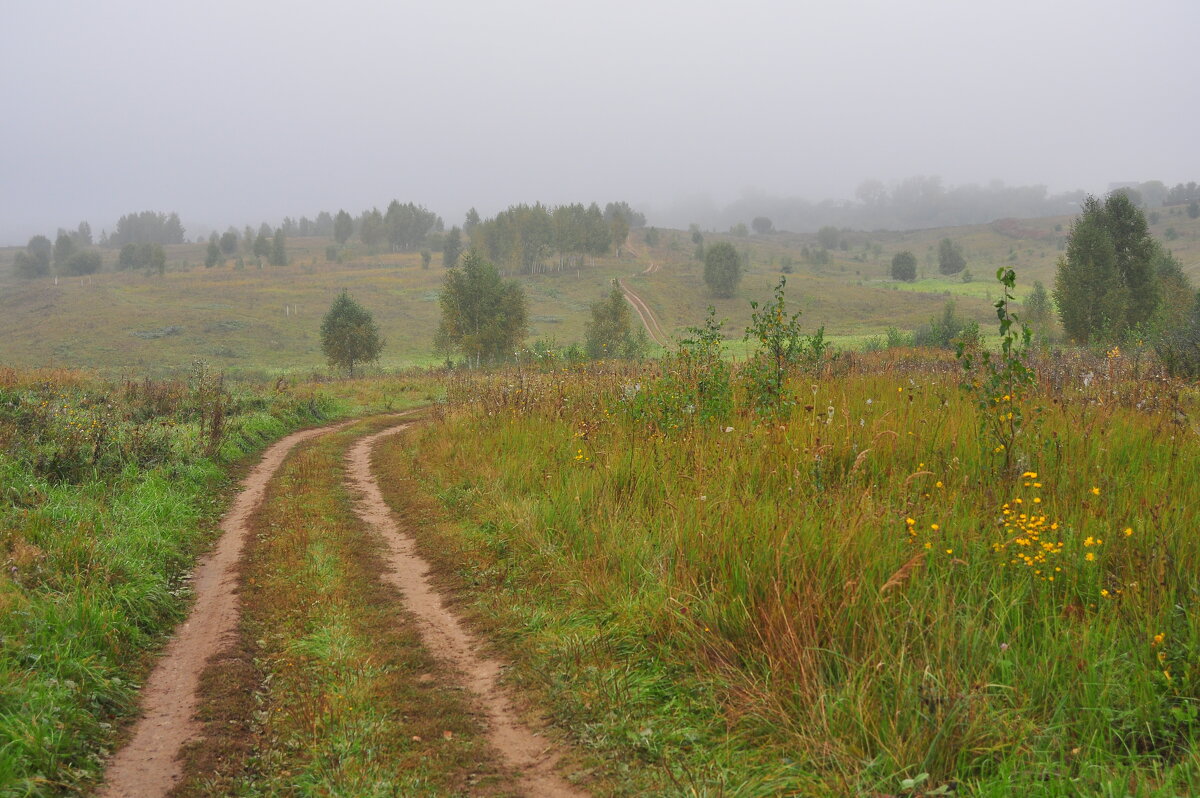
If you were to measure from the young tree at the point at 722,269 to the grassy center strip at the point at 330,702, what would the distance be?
10416cm

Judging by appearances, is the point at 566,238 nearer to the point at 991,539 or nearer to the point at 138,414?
the point at 138,414

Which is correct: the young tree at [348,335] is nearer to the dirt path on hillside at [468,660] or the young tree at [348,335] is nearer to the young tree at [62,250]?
the dirt path on hillside at [468,660]

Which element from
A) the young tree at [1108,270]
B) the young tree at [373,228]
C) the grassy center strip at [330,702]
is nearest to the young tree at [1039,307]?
the young tree at [1108,270]

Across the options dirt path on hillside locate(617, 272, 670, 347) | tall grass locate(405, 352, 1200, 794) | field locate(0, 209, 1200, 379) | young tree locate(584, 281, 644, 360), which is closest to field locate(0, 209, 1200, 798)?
tall grass locate(405, 352, 1200, 794)

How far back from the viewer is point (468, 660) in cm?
483

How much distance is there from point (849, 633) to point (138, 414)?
17276mm

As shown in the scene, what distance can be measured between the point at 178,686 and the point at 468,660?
203 centimetres

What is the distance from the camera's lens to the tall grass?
3.06 m

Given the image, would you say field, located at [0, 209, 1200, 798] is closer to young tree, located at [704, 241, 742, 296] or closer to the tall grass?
the tall grass

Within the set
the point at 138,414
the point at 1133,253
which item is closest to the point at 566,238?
the point at 1133,253

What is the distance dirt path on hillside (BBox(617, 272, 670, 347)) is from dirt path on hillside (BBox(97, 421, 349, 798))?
65898 mm

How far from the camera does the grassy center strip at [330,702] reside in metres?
3.50

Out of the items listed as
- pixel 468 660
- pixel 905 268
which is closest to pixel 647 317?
pixel 905 268

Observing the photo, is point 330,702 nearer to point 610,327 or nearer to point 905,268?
point 610,327
